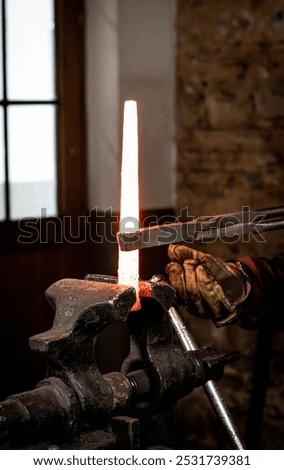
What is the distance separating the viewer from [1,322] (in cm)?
318

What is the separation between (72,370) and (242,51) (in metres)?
2.15

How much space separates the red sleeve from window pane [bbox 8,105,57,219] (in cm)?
128

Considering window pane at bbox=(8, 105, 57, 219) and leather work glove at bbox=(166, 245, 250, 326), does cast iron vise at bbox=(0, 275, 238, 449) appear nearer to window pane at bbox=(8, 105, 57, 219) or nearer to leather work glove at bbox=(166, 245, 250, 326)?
leather work glove at bbox=(166, 245, 250, 326)

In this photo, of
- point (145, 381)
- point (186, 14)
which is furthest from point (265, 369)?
point (145, 381)

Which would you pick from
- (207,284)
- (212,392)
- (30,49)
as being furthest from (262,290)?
(30,49)

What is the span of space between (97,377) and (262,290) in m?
0.98

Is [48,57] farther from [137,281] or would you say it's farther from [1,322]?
[137,281]

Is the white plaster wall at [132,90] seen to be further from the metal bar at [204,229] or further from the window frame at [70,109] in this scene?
the metal bar at [204,229]

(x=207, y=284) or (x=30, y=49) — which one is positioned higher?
(x=30, y=49)

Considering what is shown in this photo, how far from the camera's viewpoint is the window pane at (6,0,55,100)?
312 cm

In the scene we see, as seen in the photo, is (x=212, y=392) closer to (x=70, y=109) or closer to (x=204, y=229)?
(x=204, y=229)

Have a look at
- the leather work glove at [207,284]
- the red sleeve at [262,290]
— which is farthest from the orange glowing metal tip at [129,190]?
the red sleeve at [262,290]

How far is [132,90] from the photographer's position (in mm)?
3271

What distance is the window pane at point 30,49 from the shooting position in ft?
10.2
